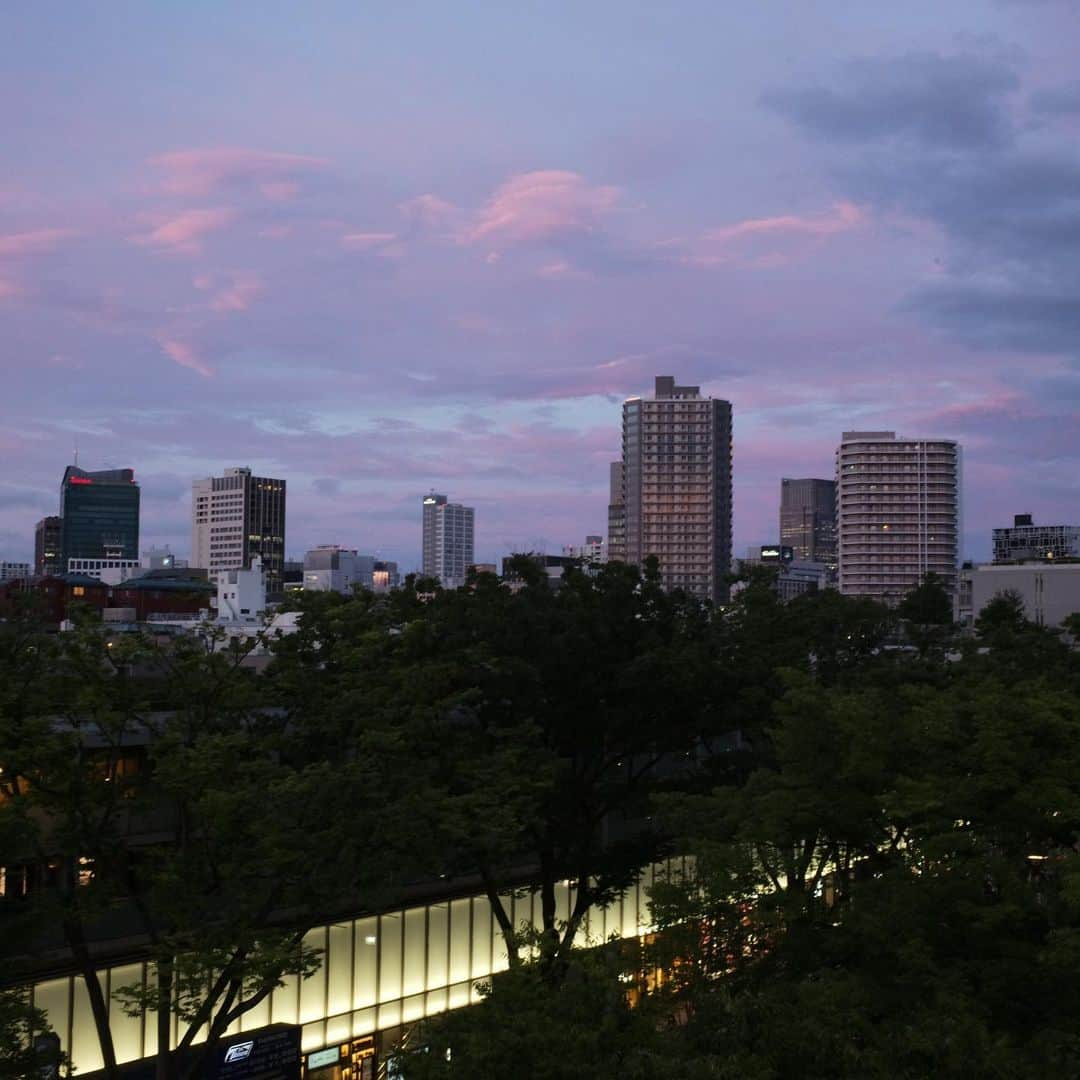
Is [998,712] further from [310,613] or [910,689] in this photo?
[310,613]

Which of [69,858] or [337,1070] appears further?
[337,1070]

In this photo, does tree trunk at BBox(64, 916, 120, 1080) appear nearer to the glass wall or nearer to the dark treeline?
the dark treeline

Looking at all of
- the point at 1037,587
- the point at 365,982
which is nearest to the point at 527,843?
the point at 365,982

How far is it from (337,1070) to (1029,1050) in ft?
70.3

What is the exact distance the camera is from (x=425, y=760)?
980 inches

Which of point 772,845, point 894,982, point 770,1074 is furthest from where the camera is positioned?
point 772,845

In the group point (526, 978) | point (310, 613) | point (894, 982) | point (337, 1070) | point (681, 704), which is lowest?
point (337, 1070)

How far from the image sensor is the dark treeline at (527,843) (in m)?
14.8

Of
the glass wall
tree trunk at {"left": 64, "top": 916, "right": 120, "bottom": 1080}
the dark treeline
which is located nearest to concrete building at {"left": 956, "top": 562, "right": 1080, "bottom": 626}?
the glass wall

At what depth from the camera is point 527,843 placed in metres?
30.9

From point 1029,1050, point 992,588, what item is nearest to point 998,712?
point 1029,1050

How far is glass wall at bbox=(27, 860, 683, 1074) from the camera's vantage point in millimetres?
27125

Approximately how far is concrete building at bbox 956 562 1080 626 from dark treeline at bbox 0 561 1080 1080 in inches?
2965

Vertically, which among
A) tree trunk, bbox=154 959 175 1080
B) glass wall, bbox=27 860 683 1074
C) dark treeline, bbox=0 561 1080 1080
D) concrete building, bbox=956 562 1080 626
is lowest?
glass wall, bbox=27 860 683 1074
